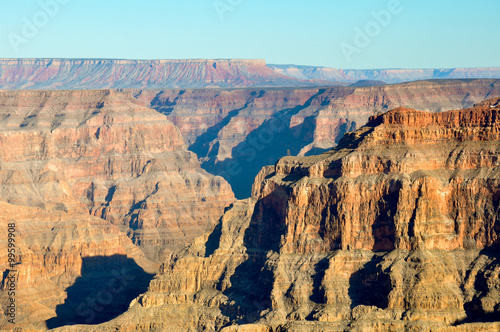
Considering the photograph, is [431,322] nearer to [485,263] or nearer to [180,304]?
[485,263]

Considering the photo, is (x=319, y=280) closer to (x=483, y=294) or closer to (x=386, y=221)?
(x=386, y=221)

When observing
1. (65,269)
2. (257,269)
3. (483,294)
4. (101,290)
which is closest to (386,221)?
(483,294)

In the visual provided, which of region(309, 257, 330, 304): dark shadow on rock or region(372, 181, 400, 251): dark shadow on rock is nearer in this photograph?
region(309, 257, 330, 304): dark shadow on rock

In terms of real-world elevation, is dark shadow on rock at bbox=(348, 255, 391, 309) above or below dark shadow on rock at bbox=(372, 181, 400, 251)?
below

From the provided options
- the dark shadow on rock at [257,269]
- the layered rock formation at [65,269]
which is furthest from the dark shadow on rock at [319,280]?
the layered rock formation at [65,269]

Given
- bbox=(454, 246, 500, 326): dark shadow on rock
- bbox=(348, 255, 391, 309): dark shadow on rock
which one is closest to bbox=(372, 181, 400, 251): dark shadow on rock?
bbox=(348, 255, 391, 309): dark shadow on rock

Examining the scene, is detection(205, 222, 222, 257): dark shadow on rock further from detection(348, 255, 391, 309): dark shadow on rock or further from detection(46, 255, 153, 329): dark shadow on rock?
detection(348, 255, 391, 309): dark shadow on rock
